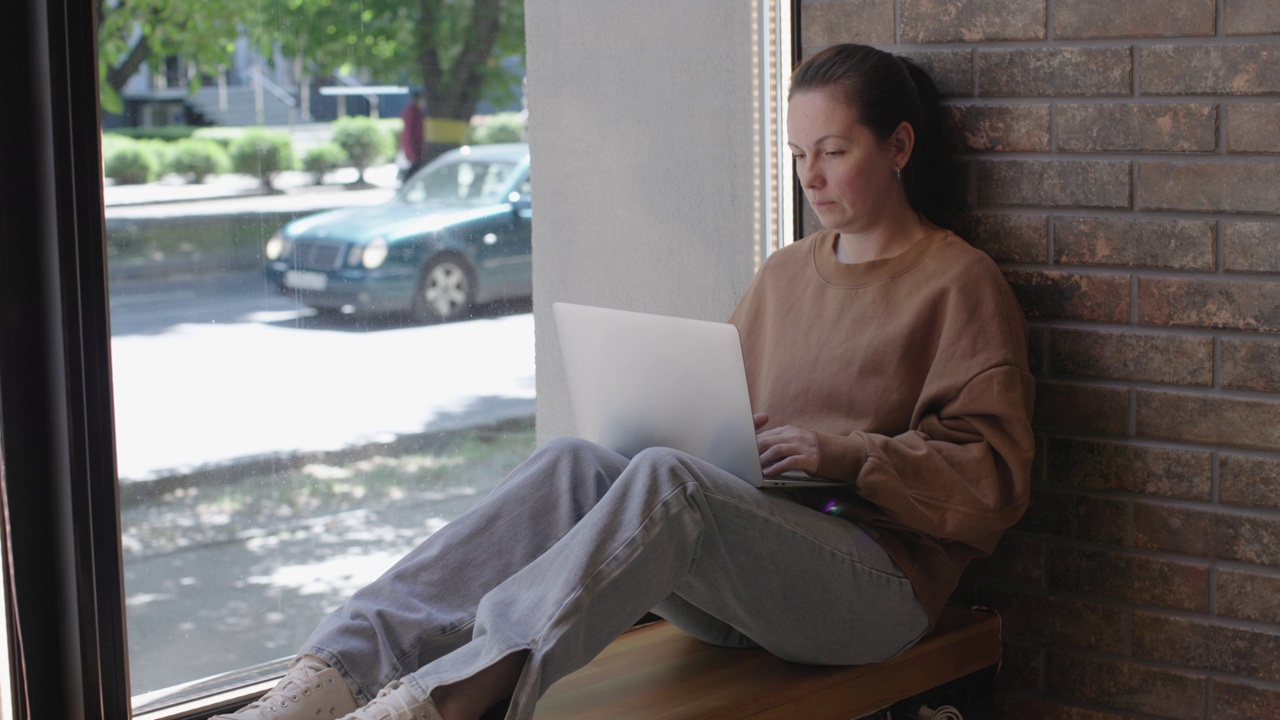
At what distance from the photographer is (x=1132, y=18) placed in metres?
1.91

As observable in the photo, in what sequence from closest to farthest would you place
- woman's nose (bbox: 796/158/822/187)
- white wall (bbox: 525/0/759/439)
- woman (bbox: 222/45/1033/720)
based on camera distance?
woman (bbox: 222/45/1033/720), woman's nose (bbox: 796/158/822/187), white wall (bbox: 525/0/759/439)

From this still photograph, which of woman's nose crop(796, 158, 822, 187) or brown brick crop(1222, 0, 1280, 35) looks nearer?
brown brick crop(1222, 0, 1280, 35)

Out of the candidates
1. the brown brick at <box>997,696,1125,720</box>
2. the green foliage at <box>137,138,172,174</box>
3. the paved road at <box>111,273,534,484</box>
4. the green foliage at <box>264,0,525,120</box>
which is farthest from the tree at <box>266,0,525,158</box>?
the brown brick at <box>997,696,1125,720</box>

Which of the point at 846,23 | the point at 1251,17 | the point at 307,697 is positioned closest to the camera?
the point at 307,697

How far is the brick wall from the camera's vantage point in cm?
186

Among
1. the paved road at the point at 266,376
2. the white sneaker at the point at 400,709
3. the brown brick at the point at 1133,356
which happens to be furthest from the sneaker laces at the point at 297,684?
the brown brick at the point at 1133,356

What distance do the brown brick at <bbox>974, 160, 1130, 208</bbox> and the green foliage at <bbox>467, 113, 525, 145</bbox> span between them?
2.70 feet

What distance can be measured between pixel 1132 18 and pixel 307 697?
1.57 meters

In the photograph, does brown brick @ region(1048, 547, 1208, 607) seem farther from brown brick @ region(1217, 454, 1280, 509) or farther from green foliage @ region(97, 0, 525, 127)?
green foliage @ region(97, 0, 525, 127)

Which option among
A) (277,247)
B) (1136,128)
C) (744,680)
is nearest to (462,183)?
(277,247)

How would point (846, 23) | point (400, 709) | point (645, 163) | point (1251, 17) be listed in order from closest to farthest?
point (400, 709), point (1251, 17), point (846, 23), point (645, 163)

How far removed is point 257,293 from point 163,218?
7.1 inches

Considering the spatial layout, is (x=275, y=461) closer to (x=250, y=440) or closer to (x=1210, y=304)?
(x=250, y=440)

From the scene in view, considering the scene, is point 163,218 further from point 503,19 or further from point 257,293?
point 503,19
